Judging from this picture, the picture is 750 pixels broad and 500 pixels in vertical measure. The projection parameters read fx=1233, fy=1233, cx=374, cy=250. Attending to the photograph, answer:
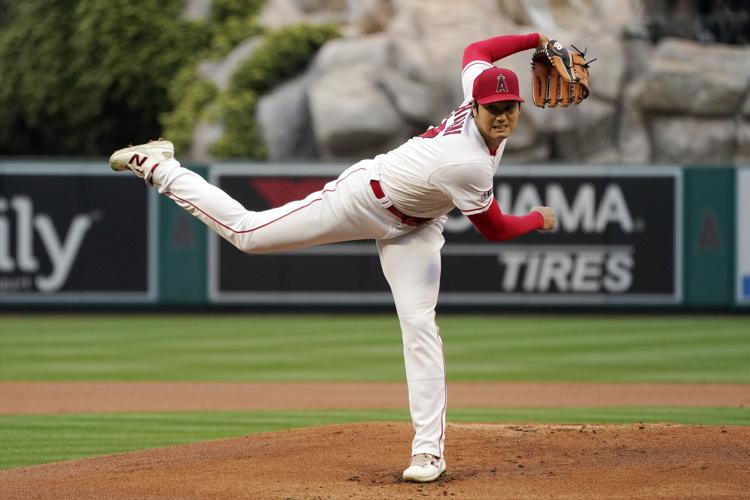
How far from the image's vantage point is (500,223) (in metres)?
5.42

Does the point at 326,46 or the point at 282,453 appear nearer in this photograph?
the point at 282,453

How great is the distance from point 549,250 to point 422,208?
10.3 metres

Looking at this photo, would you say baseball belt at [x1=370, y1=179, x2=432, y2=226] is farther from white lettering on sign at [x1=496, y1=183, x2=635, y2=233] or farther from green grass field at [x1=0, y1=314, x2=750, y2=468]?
white lettering on sign at [x1=496, y1=183, x2=635, y2=233]

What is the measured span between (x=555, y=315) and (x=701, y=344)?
10.2 ft

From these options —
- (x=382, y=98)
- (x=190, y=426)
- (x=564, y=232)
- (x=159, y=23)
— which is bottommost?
(x=190, y=426)

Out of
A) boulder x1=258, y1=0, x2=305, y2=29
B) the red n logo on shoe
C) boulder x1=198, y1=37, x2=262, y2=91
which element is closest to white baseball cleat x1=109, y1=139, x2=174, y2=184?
the red n logo on shoe

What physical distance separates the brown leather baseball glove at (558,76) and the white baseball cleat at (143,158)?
5.97ft

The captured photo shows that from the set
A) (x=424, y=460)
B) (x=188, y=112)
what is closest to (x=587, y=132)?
(x=188, y=112)

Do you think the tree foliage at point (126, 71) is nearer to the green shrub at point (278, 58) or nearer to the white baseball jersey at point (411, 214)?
the green shrub at point (278, 58)

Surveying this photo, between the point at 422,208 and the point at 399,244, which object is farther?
the point at 399,244

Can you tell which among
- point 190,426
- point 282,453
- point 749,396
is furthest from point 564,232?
point 282,453

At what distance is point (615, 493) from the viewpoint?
5.18 meters

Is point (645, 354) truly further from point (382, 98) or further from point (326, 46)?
point (326, 46)

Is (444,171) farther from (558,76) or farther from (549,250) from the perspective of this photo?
(549,250)
